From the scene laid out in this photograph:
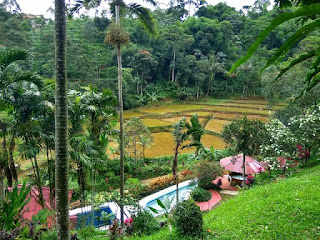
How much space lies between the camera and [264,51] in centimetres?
3703

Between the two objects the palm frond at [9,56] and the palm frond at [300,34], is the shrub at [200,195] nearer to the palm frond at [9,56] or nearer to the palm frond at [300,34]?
the palm frond at [9,56]

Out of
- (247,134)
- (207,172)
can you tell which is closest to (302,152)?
(247,134)

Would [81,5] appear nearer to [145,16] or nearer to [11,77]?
[145,16]

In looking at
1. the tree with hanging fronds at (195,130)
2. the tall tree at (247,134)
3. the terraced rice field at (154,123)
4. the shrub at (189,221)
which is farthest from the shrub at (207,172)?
the terraced rice field at (154,123)

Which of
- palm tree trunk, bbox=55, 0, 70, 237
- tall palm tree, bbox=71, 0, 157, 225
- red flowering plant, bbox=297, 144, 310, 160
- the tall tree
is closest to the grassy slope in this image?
palm tree trunk, bbox=55, 0, 70, 237

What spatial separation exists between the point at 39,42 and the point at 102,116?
933 inches

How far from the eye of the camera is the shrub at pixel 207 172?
9766 mm

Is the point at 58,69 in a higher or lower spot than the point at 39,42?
lower

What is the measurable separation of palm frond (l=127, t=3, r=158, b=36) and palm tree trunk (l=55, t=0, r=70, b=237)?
4011 millimetres

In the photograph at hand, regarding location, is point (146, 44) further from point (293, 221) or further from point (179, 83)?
point (293, 221)

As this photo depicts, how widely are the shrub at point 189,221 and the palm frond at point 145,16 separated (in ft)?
15.4

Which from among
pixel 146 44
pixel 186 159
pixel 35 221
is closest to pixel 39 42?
pixel 146 44

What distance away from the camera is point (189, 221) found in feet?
13.3

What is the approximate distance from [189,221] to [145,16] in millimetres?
5014
